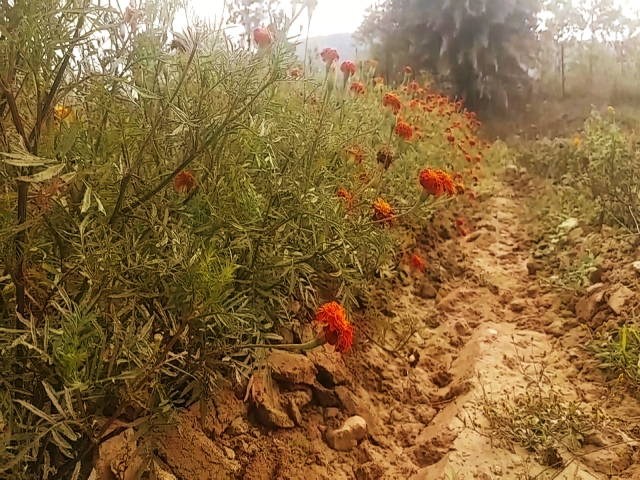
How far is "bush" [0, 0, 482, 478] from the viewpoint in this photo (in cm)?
82

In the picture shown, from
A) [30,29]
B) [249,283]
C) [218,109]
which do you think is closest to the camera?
[30,29]

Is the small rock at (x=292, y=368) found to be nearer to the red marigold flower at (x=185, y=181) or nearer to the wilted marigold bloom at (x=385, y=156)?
the red marigold flower at (x=185, y=181)

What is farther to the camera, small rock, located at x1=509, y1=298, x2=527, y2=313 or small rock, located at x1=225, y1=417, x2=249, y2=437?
small rock, located at x1=509, y1=298, x2=527, y2=313

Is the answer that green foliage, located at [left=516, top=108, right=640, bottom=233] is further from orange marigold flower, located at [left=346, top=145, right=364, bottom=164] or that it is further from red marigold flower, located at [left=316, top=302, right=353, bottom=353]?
red marigold flower, located at [left=316, top=302, right=353, bottom=353]

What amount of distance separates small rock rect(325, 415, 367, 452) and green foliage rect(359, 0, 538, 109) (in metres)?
5.54

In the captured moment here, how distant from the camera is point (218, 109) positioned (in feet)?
3.77

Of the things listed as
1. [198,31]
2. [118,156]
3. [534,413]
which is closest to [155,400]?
[118,156]

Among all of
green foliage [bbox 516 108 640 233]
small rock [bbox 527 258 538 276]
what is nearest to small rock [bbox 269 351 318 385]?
small rock [bbox 527 258 538 276]

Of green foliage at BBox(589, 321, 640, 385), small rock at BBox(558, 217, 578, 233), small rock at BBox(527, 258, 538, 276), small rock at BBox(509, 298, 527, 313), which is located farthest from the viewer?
small rock at BBox(558, 217, 578, 233)

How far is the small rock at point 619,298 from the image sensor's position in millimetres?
1896

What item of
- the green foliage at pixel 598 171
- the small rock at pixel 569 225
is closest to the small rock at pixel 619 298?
the green foliage at pixel 598 171

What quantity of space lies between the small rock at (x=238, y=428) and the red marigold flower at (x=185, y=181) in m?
0.55

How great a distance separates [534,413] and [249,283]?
0.84 m

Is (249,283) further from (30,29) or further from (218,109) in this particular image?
(30,29)
